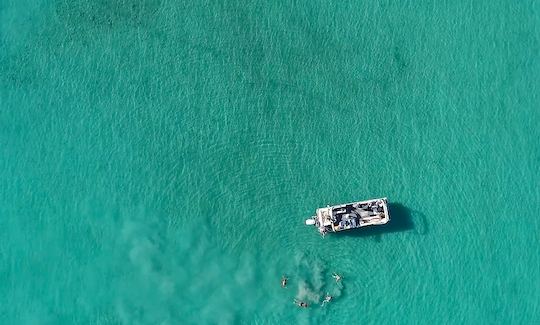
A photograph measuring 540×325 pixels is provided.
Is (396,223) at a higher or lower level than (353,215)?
lower

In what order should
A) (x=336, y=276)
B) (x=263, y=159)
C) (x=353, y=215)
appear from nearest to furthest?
(x=353, y=215) → (x=336, y=276) → (x=263, y=159)

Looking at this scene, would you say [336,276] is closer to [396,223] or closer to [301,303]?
[301,303]

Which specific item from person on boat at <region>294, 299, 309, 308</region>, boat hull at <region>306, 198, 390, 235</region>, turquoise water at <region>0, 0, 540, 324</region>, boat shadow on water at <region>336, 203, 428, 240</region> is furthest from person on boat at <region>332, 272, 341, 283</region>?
boat shadow on water at <region>336, 203, 428, 240</region>

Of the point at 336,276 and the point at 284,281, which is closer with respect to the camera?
the point at 284,281

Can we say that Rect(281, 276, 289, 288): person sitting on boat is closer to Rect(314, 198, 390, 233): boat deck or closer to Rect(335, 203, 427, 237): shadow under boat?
Rect(314, 198, 390, 233): boat deck

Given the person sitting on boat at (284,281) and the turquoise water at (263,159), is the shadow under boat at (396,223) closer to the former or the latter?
the turquoise water at (263,159)

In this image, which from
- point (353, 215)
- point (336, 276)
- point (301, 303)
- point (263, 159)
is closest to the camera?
point (353, 215)

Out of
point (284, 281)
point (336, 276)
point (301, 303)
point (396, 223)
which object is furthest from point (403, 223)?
point (284, 281)

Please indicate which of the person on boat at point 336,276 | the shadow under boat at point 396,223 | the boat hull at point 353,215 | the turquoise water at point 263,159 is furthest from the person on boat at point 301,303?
the shadow under boat at point 396,223

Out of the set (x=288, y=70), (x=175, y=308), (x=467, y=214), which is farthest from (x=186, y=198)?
(x=467, y=214)

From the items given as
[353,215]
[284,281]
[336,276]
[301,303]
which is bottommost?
[301,303]
